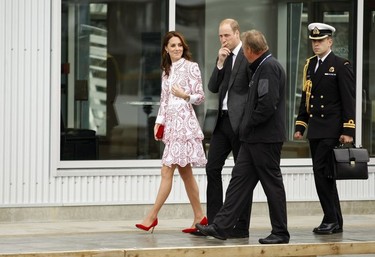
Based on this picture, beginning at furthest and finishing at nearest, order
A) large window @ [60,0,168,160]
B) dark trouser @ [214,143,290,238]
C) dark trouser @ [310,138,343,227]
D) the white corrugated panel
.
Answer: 1. large window @ [60,0,168,160]
2. the white corrugated panel
3. dark trouser @ [310,138,343,227]
4. dark trouser @ [214,143,290,238]

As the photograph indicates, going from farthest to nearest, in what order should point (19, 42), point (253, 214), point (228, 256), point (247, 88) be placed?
point (253, 214)
point (19, 42)
point (247, 88)
point (228, 256)

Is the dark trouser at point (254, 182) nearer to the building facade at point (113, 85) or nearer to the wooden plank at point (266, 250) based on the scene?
the wooden plank at point (266, 250)

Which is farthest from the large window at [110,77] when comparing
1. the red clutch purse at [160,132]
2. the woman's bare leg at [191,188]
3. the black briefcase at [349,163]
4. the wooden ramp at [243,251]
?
the wooden ramp at [243,251]

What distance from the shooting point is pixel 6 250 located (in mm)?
11508

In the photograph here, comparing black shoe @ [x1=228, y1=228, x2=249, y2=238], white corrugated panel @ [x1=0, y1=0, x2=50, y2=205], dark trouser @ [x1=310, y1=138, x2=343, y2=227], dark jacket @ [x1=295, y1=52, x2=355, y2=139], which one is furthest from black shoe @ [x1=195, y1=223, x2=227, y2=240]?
white corrugated panel @ [x1=0, y1=0, x2=50, y2=205]

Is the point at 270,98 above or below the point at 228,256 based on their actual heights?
above

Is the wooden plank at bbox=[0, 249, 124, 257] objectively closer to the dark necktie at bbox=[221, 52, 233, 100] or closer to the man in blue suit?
the man in blue suit

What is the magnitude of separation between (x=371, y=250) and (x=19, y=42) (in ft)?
14.6

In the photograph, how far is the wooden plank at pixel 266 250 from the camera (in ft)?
36.4

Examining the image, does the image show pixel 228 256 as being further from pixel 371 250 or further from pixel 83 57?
pixel 83 57

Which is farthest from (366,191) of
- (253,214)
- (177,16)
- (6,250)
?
(6,250)

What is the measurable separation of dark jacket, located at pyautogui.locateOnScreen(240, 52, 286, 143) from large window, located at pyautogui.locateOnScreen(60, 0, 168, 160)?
3.04 m

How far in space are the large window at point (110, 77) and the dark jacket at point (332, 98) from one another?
2391 millimetres

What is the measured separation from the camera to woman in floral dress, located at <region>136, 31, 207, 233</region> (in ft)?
42.6
